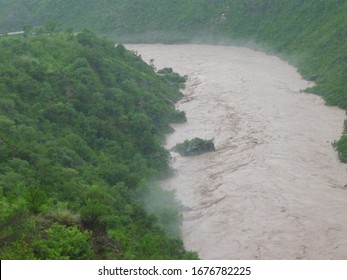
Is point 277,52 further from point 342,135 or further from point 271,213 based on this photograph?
point 271,213

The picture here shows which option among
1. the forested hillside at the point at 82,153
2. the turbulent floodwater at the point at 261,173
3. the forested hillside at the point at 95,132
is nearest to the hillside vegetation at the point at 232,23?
the forested hillside at the point at 95,132

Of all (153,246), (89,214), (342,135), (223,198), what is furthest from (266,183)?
(89,214)

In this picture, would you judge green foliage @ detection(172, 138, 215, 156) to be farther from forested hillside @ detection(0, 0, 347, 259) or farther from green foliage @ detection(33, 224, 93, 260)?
green foliage @ detection(33, 224, 93, 260)

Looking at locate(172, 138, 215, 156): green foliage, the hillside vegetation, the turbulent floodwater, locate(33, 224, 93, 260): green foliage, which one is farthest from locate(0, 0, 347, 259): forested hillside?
locate(172, 138, 215, 156): green foliage

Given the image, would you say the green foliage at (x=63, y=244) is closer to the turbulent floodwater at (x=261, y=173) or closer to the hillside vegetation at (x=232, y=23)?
the turbulent floodwater at (x=261, y=173)

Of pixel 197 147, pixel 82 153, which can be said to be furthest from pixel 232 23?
pixel 82 153

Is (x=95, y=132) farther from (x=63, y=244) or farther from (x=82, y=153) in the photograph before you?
(x=63, y=244)
